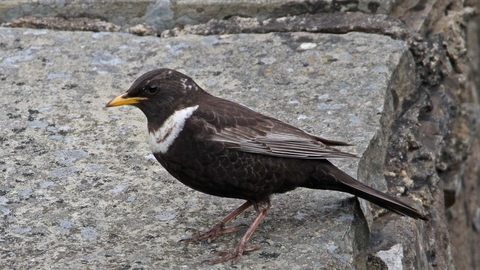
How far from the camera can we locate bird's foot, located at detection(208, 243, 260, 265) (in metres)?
3.12

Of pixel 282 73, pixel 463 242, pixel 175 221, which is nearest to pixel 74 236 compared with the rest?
pixel 175 221

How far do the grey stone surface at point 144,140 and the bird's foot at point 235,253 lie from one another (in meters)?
0.03

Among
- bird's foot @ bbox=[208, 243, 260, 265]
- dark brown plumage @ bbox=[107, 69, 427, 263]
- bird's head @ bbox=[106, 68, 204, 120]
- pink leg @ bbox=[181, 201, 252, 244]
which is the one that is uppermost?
bird's head @ bbox=[106, 68, 204, 120]

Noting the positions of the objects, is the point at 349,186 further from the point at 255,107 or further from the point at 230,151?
the point at 255,107

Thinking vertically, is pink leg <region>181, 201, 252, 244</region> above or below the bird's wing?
below

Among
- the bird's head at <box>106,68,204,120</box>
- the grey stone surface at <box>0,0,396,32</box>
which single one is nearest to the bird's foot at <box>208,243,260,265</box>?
the bird's head at <box>106,68,204,120</box>

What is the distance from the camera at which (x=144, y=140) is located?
4016mm

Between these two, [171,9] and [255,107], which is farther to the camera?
[171,9]

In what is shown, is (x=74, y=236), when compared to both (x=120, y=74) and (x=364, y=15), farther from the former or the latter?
(x=364, y=15)

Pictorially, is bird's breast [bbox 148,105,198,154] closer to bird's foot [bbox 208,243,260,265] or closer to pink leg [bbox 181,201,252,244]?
pink leg [bbox 181,201,252,244]

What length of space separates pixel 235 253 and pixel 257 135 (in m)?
0.54

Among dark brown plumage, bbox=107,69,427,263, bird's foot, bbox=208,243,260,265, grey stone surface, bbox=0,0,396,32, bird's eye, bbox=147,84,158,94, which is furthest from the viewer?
grey stone surface, bbox=0,0,396,32

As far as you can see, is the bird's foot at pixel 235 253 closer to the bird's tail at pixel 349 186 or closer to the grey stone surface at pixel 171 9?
the bird's tail at pixel 349 186

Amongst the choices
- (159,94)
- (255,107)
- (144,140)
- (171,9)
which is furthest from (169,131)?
(171,9)
